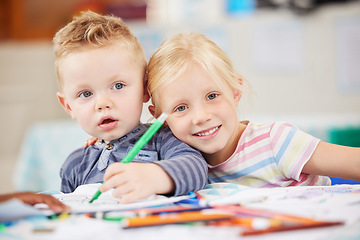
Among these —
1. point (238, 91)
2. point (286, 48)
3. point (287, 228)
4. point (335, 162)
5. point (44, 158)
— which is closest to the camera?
point (287, 228)

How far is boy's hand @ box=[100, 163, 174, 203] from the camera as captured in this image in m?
0.56

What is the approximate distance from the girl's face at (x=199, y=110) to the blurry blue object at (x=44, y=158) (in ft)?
4.69

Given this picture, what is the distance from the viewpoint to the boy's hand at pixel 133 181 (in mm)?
560

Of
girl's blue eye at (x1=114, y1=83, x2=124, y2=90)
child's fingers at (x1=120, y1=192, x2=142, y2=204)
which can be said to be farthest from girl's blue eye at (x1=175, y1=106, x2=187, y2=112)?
child's fingers at (x1=120, y1=192, x2=142, y2=204)

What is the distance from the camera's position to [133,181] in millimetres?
565

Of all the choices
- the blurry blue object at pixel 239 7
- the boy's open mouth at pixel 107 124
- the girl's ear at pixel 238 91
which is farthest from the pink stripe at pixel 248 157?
the blurry blue object at pixel 239 7

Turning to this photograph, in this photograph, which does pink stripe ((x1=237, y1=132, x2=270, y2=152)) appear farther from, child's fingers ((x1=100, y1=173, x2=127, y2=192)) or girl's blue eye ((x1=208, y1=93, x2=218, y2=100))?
child's fingers ((x1=100, y1=173, x2=127, y2=192))

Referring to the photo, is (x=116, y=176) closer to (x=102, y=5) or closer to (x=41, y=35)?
(x=102, y=5)

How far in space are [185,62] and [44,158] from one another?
63.5 inches

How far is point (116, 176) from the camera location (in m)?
0.56

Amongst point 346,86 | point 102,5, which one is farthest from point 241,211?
point 102,5

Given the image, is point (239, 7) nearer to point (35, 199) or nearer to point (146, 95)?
point (146, 95)

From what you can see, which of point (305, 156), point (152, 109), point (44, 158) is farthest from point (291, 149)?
point (44, 158)

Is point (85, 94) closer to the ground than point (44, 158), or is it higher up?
higher up
